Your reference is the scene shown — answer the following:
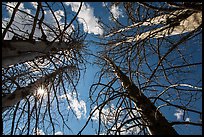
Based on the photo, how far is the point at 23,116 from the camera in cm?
405

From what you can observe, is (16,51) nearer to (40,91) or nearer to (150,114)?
(40,91)

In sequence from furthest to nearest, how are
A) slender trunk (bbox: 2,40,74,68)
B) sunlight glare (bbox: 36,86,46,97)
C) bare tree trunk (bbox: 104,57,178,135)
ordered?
sunlight glare (bbox: 36,86,46,97) → bare tree trunk (bbox: 104,57,178,135) → slender trunk (bbox: 2,40,74,68)

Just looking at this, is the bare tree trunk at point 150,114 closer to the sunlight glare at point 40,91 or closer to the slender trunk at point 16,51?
the slender trunk at point 16,51

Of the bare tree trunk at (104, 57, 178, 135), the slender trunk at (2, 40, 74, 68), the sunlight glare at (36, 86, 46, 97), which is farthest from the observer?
the sunlight glare at (36, 86, 46, 97)

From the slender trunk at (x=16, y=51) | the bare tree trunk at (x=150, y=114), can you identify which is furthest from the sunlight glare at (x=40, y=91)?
the bare tree trunk at (x=150, y=114)

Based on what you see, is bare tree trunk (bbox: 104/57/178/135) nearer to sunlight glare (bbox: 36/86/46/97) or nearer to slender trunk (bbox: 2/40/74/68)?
slender trunk (bbox: 2/40/74/68)

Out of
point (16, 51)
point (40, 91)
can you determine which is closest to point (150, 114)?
point (16, 51)

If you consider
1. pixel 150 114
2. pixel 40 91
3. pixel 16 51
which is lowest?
pixel 150 114

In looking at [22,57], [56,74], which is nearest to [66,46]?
[56,74]

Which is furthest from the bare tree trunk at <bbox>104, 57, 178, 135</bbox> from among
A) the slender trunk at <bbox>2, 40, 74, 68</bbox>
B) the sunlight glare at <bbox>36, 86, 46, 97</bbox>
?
the sunlight glare at <bbox>36, 86, 46, 97</bbox>

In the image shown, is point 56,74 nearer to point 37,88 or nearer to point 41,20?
point 37,88

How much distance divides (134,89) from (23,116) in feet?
8.05

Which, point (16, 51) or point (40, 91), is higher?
point (40, 91)

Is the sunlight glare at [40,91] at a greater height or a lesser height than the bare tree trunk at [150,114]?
greater
